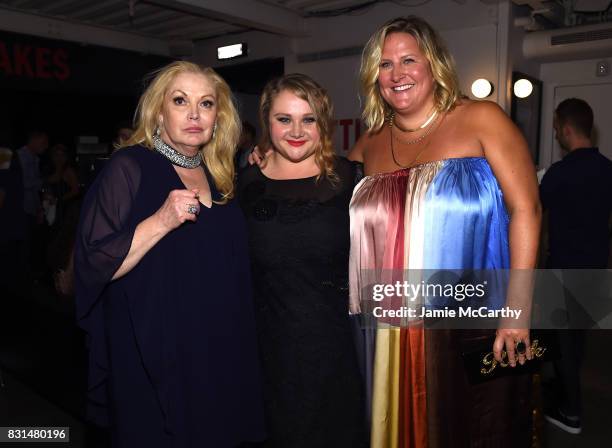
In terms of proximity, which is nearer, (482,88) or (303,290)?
(303,290)

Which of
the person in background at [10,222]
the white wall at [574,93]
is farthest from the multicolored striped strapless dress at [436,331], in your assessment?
the white wall at [574,93]

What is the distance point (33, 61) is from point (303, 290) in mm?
6731

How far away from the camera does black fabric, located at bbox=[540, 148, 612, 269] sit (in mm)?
3068

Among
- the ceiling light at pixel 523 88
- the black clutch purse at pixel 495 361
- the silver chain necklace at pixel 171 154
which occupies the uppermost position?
the ceiling light at pixel 523 88

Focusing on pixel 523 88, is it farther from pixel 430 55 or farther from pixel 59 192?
pixel 59 192

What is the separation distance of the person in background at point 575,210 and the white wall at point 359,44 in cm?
266

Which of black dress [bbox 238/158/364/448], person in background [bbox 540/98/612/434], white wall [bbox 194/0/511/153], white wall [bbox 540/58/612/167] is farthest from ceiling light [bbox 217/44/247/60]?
black dress [bbox 238/158/364/448]

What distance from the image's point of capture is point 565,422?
2.95 metres

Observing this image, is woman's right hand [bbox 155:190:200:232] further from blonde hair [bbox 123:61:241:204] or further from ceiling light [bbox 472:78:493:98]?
ceiling light [bbox 472:78:493:98]

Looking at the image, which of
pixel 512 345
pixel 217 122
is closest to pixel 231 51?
pixel 217 122

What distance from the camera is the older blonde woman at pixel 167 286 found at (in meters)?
1.53

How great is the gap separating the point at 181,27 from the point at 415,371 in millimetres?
7275

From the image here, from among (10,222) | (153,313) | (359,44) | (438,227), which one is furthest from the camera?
(359,44)

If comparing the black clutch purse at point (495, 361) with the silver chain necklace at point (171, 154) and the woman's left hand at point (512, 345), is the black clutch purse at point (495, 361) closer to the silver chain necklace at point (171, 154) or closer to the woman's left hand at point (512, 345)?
the woman's left hand at point (512, 345)
